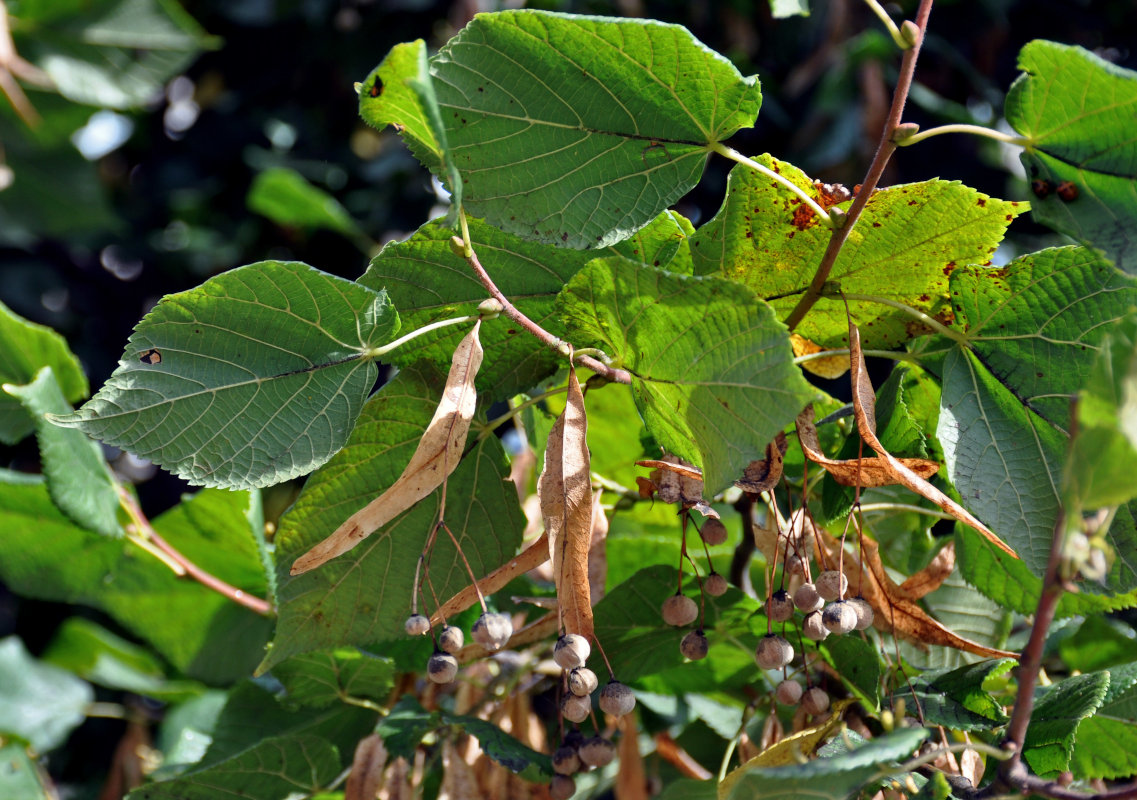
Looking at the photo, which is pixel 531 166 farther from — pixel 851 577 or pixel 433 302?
pixel 851 577

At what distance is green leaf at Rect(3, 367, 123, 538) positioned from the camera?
2.68 ft

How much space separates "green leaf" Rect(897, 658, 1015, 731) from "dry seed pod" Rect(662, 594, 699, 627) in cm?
15

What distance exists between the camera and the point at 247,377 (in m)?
0.59

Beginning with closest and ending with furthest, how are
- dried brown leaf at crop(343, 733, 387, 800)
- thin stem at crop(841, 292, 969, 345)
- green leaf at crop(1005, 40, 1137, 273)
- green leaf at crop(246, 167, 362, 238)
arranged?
green leaf at crop(1005, 40, 1137, 273), thin stem at crop(841, 292, 969, 345), dried brown leaf at crop(343, 733, 387, 800), green leaf at crop(246, 167, 362, 238)

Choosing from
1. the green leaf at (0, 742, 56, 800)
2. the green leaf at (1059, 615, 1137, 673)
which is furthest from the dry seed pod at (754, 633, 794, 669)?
the green leaf at (0, 742, 56, 800)

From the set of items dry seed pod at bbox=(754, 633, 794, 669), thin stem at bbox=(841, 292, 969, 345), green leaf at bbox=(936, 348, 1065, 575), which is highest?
thin stem at bbox=(841, 292, 969, 345)

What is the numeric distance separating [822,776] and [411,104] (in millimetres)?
393

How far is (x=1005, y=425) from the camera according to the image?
23.4 inches

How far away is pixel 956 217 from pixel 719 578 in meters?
0.29

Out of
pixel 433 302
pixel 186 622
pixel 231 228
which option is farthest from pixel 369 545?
pixel 231 228

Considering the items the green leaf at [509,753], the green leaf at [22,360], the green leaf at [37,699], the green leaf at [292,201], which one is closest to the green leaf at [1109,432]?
the green leaf at [509,753]

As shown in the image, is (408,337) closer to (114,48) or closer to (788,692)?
(788,692)

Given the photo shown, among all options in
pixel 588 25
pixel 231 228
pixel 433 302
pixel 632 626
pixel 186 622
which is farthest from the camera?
pixel 231 228

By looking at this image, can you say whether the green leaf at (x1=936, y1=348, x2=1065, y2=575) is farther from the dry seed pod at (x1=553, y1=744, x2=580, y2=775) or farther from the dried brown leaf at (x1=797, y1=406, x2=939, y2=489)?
the dry seed pod at (x1=553, y1=744, x2=580, y2=775)
